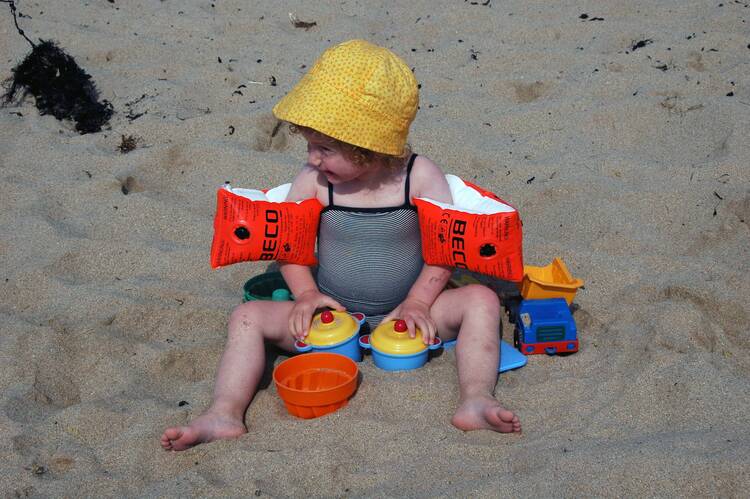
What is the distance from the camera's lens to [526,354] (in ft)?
9.82

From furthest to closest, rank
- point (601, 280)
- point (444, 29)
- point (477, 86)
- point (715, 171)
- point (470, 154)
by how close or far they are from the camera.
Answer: point (444, 29), point (477, 86), point (470, 154), point (715, 171), point (601, 280)

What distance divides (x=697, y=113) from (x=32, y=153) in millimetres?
3957

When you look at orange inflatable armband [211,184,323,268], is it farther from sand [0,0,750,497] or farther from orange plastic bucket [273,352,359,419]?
orange plastic bucket [273,352,359,419]

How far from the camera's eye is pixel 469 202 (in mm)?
3041

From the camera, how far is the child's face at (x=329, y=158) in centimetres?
275

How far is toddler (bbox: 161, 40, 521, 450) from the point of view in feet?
8.64

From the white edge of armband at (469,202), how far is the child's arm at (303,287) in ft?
1.62

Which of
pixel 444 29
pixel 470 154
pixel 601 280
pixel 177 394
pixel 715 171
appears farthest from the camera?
pixel 444 29

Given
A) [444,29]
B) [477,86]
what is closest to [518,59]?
[477,86]

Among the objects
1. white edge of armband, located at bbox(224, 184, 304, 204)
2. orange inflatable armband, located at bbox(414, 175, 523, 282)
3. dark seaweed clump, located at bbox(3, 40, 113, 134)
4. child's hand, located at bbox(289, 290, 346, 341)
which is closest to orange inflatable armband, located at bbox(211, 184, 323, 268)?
white edge of armband, located at bbox(224, 184, 304, 204)

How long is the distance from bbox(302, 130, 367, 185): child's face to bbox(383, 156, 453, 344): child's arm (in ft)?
0.90

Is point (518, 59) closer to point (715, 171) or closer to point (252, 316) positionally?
point (715, 171)

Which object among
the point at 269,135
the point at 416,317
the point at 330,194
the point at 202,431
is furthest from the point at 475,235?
the point at 269,135

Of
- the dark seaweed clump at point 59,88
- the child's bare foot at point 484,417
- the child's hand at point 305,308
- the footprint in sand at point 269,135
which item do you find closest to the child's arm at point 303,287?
the child's hand at point 305,308
